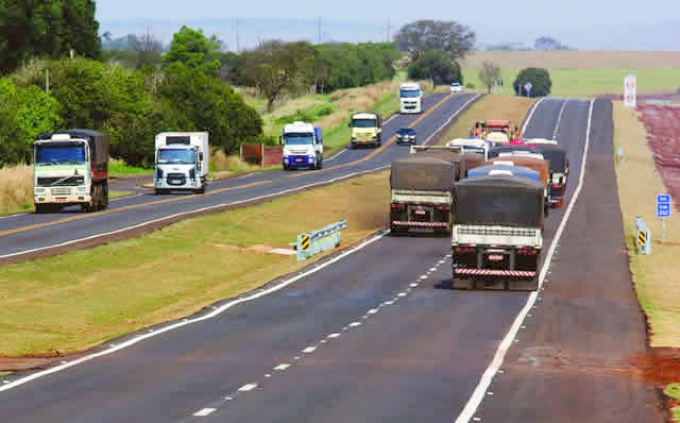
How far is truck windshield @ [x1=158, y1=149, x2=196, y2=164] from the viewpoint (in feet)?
224

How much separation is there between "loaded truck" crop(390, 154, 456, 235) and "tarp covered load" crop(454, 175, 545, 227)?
15.1 metres

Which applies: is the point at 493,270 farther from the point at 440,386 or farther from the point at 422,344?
the point at 440,386

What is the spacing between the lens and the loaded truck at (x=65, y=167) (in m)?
54.7

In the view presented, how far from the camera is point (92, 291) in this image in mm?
35000

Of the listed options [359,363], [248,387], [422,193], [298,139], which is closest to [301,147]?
[298,139]

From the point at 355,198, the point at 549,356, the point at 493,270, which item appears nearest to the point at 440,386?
the point at 549,356

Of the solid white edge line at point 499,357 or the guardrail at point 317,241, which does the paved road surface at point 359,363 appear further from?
the guardrail at point 317,241

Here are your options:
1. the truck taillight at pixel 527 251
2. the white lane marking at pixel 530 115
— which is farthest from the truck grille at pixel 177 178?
the white lane marking at pixel 530 115

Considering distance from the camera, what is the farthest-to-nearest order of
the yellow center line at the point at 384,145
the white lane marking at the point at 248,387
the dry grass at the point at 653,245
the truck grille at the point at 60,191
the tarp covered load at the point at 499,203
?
the yellow center line at the point at 384,145
the truck grille at the point at 60,191
the tarp covered load at the point at 499,203
the dry grass at the point at 653,245
the white lane marking at the point at 248,387

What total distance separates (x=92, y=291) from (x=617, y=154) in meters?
85.1

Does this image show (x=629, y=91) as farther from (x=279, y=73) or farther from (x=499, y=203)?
(x=499, y=203)

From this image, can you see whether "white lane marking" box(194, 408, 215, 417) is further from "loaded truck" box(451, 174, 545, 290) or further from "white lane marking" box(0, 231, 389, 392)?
"loaded truck" box(451, 174, 545, 290)

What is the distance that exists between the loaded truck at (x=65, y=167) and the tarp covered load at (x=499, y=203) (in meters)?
24.1

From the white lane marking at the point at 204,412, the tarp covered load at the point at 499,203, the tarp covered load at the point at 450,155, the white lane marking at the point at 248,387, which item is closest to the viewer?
the white lane marking at the point at 204,412
